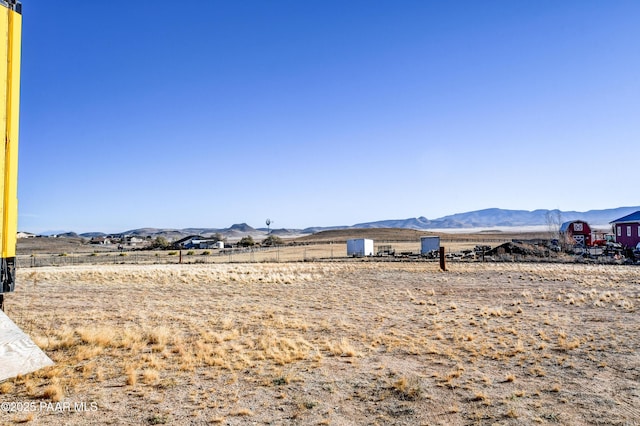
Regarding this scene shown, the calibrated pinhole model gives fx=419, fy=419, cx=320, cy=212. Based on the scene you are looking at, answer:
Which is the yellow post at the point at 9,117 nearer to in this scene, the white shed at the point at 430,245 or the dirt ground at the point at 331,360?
the dirt ground at the point at 331,360

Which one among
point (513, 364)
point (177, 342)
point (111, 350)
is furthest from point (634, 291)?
point (111, 350)

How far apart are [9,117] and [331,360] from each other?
747 cm

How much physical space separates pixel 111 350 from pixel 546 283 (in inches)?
912

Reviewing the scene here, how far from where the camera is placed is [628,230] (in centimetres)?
4938

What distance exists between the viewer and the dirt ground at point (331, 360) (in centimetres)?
647

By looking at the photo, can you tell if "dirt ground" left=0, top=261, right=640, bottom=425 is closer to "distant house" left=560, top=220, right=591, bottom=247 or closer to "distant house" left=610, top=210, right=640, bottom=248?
"distant house" left=610, top=210, right=640, bottom=248

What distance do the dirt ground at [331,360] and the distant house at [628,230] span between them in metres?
35.3

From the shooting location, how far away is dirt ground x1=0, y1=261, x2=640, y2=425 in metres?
6.47

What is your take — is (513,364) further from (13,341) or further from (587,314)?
(13,341)

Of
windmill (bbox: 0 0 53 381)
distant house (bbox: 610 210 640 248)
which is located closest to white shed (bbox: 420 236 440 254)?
distant house (bbox: 610 210 640 248)

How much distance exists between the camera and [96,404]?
261 inches

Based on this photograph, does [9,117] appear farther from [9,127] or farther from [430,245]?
[430,245]

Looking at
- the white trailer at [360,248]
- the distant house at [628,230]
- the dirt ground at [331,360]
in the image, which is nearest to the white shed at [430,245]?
the white trailer at [360,248]

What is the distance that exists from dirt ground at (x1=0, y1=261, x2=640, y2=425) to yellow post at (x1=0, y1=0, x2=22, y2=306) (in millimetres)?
3116
